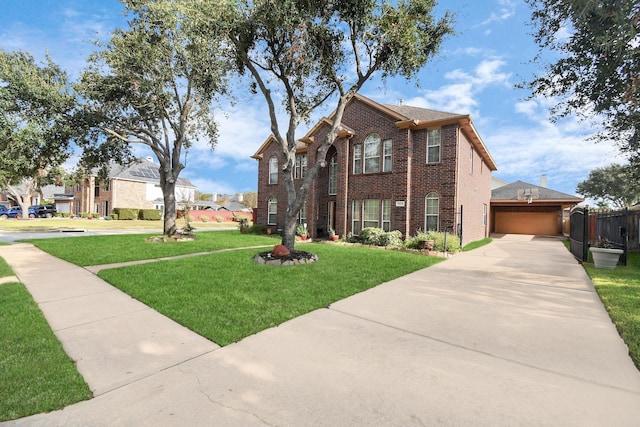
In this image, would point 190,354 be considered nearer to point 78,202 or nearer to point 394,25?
point 394,25

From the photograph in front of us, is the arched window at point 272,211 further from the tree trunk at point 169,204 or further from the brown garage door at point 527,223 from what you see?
the brown garage door at point 527,223

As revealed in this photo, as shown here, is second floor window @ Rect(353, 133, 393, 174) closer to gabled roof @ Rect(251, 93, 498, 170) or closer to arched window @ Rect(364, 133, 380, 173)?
arched window @ Rect(364, 133, 380, 173)

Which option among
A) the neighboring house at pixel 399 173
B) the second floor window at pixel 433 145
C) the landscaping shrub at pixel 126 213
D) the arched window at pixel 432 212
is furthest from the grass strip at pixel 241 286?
the landscaping shrub at pixel 126 213

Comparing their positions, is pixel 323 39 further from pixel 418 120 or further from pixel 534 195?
pixel 534 195

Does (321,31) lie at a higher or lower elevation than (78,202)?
higher

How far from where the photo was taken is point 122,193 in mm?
38094

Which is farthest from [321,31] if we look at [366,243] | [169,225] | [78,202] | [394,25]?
[78,202]

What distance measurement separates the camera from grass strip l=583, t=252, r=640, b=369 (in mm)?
3778

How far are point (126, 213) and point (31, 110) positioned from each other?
90.3ft

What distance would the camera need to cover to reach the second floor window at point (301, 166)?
61.2ft

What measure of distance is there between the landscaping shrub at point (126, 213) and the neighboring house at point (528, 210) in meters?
39.3

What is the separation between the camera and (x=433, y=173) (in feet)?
43.6

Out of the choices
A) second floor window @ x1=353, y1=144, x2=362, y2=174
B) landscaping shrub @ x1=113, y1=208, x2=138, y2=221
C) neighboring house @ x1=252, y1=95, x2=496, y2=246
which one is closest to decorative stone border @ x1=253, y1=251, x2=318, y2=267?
neighboring house @ x1=252, y1=95, x2=496, y2=246

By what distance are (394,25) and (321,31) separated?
7.32ft
